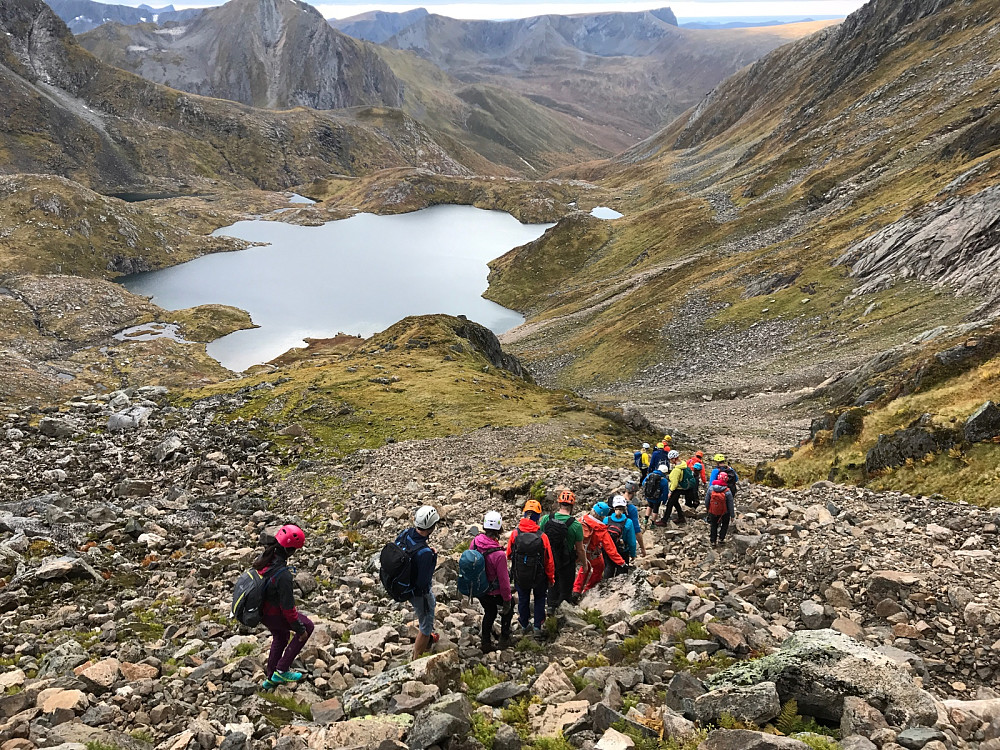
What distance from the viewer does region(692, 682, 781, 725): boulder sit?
7246mm

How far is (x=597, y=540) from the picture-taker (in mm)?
12570

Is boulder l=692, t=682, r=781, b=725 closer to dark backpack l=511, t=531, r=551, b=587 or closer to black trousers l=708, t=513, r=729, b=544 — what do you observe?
dark backpack l=511, t=531, r=551, b=587

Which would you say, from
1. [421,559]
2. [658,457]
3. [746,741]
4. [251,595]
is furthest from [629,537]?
[251,595]

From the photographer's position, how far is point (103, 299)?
9512cm

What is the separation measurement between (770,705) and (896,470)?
14.6 m

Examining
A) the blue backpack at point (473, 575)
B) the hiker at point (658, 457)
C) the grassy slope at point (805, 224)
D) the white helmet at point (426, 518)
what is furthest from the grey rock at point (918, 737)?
the grassy slope at point (805, 224)

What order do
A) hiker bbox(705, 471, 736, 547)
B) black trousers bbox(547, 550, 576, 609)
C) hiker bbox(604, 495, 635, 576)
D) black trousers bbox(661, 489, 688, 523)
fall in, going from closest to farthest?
black trousers bbox(547, 550, 576, 609) → hiker bbox(604, 495, 635, 576) → hiker bbox(705, 471, 736, 547) → black trousers bbox(661, 489, 688, 523)

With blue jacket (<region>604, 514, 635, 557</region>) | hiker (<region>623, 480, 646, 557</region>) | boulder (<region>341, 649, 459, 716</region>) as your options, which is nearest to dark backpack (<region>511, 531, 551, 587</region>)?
boulder (<region>341, 649, 459, 716</region>)

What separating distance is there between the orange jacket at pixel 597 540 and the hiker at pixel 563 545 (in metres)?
0.52

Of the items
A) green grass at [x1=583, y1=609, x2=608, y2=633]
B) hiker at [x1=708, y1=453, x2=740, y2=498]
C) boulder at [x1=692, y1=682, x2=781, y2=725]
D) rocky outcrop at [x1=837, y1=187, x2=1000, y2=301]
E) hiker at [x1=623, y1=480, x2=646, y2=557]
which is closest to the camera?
boulder at [x1=692, y1=682, x2=781, y2=725]

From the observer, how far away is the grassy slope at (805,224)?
5484cm

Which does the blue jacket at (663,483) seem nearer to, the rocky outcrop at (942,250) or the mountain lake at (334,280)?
the rocky outcrop at (942,250)

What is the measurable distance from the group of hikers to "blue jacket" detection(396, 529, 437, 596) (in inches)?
0.7

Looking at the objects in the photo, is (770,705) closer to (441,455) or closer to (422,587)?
(422,587)
